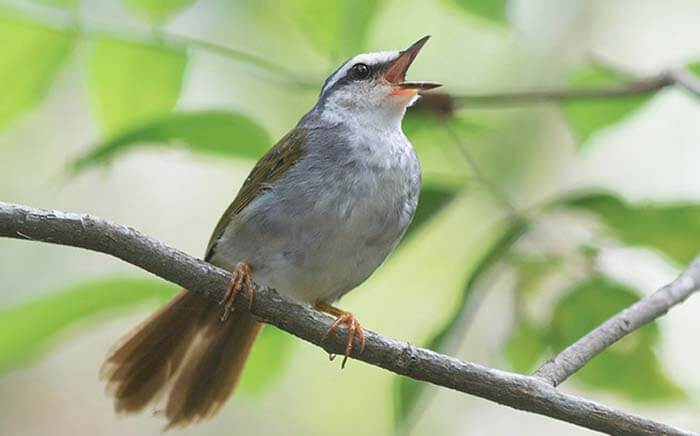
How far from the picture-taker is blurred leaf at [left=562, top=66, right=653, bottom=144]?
344 cm

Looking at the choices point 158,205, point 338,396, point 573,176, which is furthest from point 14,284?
point 573,176

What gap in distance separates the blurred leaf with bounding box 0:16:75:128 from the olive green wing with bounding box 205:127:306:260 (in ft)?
2.35

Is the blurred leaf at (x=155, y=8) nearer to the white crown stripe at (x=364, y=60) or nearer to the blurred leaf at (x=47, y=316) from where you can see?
the white crown stripe at (x=364, y=60)

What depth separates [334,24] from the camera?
3.31m

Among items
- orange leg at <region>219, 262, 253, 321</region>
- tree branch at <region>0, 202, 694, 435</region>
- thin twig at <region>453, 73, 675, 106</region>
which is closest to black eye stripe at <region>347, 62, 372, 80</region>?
thin twig at <region>453, 73, 675, 106</region>

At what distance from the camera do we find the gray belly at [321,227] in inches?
125

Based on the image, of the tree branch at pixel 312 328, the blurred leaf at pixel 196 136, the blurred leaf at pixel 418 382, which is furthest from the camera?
the blurred leaf at pixel 196 136

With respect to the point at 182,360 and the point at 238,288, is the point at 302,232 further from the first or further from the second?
the point at 182,360

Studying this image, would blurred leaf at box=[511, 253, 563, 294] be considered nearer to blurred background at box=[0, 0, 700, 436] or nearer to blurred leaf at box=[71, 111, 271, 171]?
Result: blurred background at box=[0, 0, 700, 436]

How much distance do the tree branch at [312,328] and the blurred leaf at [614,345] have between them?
65cm

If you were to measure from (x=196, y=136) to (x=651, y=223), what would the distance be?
140 centimetres

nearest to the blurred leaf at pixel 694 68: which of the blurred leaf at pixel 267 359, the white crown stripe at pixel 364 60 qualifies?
the white crown stripe at pixel 364 60

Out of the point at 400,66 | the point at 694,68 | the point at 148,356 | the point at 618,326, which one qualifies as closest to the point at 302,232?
the point at 148,356

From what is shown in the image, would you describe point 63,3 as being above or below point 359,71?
below
